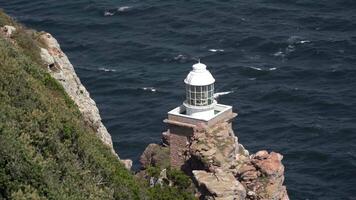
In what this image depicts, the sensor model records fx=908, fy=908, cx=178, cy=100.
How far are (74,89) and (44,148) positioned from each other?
14.5 metres

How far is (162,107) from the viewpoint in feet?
307

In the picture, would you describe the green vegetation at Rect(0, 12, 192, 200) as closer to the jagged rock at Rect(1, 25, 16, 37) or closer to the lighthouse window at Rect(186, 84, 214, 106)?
the jagged rock at Rect(1, 25, 16, 37)

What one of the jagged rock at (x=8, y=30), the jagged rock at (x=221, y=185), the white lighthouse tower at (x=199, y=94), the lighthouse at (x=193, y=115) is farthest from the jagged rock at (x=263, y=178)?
the jagged rock at (x=8, y=30)

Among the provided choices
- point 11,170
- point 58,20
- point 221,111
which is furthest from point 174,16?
point 11,170

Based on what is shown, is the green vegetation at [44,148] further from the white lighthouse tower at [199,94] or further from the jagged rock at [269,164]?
the white lighthouse tower at [199,94]

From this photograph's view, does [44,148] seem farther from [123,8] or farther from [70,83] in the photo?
[123,8]

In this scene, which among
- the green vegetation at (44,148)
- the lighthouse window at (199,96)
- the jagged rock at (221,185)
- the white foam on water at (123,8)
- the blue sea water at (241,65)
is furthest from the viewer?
the white foam on water at (123,8)

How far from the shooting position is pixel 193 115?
44.2 meters

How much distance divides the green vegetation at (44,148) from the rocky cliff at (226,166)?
25.0ft

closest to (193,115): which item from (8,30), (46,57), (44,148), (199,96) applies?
(199,96)

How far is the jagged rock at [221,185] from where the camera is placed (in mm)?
38938

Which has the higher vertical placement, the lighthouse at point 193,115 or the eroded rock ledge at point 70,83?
the eroded rock ledge at point 70,83

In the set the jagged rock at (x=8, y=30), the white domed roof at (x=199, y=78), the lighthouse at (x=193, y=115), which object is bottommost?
the lighthouse at (x=193, y=115)

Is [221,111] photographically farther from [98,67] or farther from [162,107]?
[98,67]
